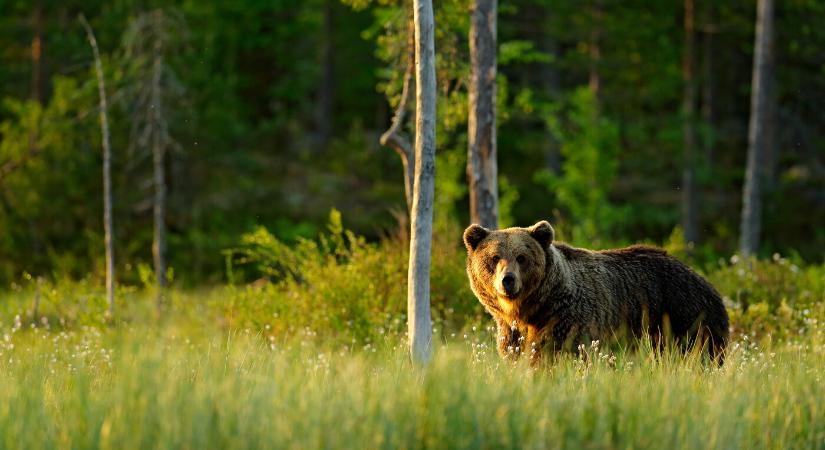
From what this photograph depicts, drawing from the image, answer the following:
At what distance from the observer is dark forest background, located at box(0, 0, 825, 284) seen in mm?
22094

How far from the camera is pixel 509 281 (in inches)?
328

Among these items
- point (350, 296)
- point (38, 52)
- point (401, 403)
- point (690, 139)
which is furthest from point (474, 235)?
point (690, 139)

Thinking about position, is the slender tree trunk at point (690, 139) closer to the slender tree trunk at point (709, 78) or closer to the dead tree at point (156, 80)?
the slender tree trunk at point (709, 78)

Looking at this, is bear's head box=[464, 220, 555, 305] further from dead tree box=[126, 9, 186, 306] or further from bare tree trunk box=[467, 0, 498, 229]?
dead tree box=[126, 9, 186, 306]

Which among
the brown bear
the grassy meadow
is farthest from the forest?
the brown bear

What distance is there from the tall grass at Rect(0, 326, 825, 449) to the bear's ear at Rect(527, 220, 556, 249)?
1.63 m

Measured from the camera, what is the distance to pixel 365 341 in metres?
12.0

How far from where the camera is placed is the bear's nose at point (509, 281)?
27.3ft

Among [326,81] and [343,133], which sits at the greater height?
[326,81]

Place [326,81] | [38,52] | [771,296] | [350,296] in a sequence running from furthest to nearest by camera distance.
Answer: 1. [326,81]
2. [38,52]
3. [771,296]
4. [350,296]

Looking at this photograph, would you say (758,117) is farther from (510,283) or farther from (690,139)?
(510,283)

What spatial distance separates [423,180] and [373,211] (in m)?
20.5

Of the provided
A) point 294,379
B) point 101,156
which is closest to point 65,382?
point 294,379

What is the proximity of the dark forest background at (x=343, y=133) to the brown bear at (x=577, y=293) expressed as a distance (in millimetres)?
8093
